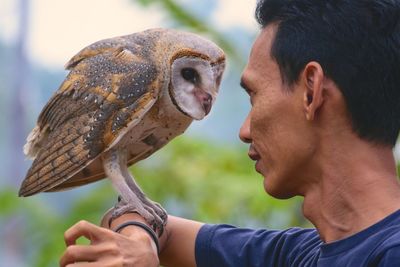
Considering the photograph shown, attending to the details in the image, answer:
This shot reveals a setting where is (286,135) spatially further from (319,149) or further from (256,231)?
(256,231)

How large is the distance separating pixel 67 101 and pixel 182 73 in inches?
10.5

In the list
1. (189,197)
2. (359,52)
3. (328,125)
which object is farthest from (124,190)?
(189,197)

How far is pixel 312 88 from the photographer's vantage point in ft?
6.04

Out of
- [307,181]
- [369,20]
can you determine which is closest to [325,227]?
[307,181]

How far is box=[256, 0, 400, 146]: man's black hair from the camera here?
1814 mm

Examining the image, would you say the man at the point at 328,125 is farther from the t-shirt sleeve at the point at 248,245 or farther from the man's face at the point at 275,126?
the t-shirt sleeve at the point at 248,245

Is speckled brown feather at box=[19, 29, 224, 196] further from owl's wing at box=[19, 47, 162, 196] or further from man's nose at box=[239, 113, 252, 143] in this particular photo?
man's nose at box=[239, 113, 252, 143]

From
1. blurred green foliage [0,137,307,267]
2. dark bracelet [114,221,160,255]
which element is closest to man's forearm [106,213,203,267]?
dark bracelet [114,221,160,255]

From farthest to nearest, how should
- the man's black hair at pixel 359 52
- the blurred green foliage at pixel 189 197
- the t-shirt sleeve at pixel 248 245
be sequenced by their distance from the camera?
the blurred green foliage at pixel 189 197
the t-shirt sleeve at pixel 248 245
the man's black hair at pixel 359 52

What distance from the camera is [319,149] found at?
1.90m

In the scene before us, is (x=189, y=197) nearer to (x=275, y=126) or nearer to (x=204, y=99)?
(x=204, y=99)

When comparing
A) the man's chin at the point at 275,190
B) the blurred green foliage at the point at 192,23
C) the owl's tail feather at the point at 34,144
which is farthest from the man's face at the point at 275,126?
the blurred green foliage at the point at 192,23

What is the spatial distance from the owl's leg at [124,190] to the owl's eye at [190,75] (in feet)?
0.71

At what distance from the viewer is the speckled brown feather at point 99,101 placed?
217 cm
